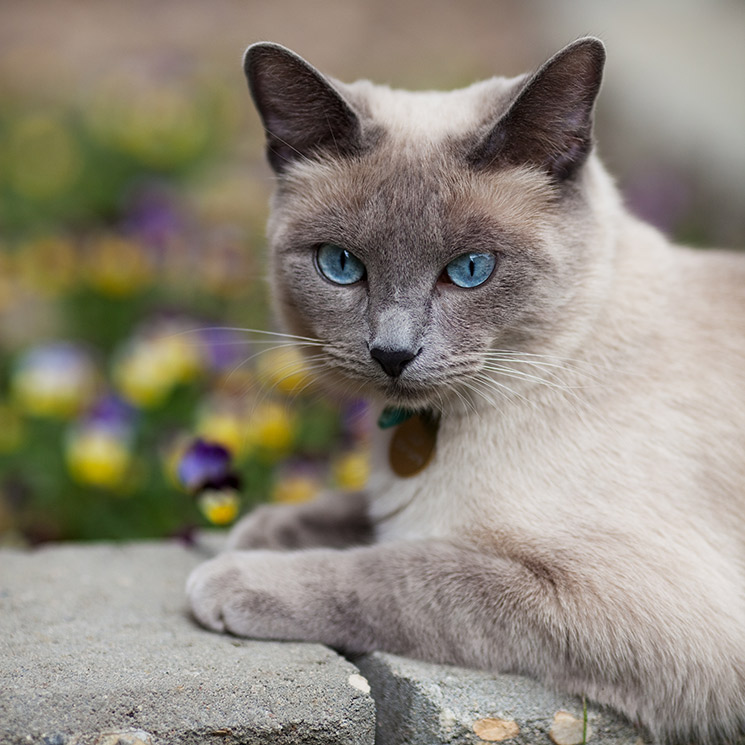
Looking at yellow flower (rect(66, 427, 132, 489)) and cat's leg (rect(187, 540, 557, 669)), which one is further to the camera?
yellow flower (rect(66, 427, 132, 489))

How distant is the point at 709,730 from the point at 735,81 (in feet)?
15.4

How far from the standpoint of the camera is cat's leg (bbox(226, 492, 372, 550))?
6.97ft

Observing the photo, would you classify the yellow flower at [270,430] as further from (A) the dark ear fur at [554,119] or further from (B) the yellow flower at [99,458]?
(A) the dark ear fur at [554,119]

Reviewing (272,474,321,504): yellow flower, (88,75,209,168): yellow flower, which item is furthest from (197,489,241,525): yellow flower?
(88,75,209,168): yellow flower

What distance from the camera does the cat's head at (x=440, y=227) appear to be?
1.71 m

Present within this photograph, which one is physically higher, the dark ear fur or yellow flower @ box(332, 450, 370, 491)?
the dark ear fur

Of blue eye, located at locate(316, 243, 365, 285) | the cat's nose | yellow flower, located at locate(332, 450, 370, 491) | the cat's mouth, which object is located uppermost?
blue eye, located at locate(316, 243, 365, 285)

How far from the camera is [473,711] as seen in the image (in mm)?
1567

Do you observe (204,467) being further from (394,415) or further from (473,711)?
(473,711)

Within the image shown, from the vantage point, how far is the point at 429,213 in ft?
5.62

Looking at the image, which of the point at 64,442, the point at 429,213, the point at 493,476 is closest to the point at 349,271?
the point at 429,213

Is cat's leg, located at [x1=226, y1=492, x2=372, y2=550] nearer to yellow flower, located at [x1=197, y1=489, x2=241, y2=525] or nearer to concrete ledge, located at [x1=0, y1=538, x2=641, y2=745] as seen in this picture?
yellow flower, located at [x1=197, y1=489, x2=241, y2=525]

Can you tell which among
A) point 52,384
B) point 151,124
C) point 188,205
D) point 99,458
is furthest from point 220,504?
point 151,124

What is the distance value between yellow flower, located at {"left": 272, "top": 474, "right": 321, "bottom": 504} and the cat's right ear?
1133 millimetres
